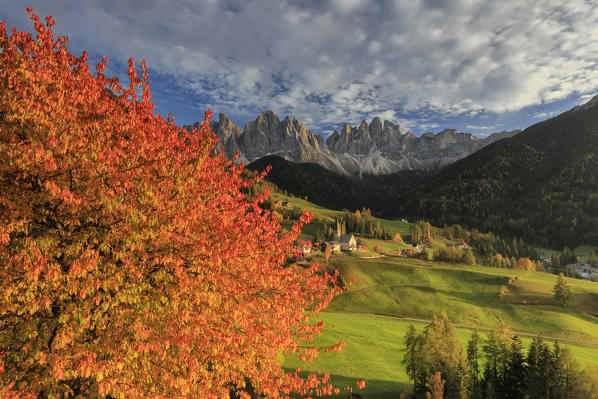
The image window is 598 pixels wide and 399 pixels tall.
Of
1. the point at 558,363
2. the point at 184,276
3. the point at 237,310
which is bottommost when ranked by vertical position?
the point at 558,363

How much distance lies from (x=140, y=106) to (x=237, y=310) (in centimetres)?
1046

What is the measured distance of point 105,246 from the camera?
33.3ft

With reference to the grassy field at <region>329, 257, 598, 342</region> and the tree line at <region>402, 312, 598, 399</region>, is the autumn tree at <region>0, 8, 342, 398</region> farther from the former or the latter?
the grassy field at <region>329, 257, 598, 342</region>

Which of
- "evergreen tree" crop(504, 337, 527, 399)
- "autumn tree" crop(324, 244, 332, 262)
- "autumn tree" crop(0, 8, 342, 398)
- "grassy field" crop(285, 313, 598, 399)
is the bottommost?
"grassy field" crop(285, 313, 598, 399)

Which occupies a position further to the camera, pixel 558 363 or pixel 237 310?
pixel 558 363

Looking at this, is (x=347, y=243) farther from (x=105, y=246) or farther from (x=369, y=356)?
(x=105, y=246)

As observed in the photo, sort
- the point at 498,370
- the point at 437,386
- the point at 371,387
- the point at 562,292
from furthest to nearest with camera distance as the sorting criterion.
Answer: the point at 562,292 → the point at 498,370 → the point at 371,387 → the point at 437,386

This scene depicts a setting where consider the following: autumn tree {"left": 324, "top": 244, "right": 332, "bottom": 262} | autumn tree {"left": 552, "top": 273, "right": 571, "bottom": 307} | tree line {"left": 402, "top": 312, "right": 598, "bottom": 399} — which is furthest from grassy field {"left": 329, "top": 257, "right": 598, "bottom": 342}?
tree line {"left": 402, "top": 312, "right": 598, "bottom": 399}

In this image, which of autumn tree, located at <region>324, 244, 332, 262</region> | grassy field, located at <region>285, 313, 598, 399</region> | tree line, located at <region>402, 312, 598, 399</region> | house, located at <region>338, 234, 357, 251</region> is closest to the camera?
tree line, located at <region>402, 312, 598, 399</region>

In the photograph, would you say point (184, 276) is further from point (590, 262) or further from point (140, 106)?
point (590, 262)

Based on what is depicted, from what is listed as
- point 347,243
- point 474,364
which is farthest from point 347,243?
point 474,364

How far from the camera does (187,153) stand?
1288 cm

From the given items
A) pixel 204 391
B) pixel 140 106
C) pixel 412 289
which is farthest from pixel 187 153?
pixel 412 289

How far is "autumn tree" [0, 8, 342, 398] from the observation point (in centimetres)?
946
